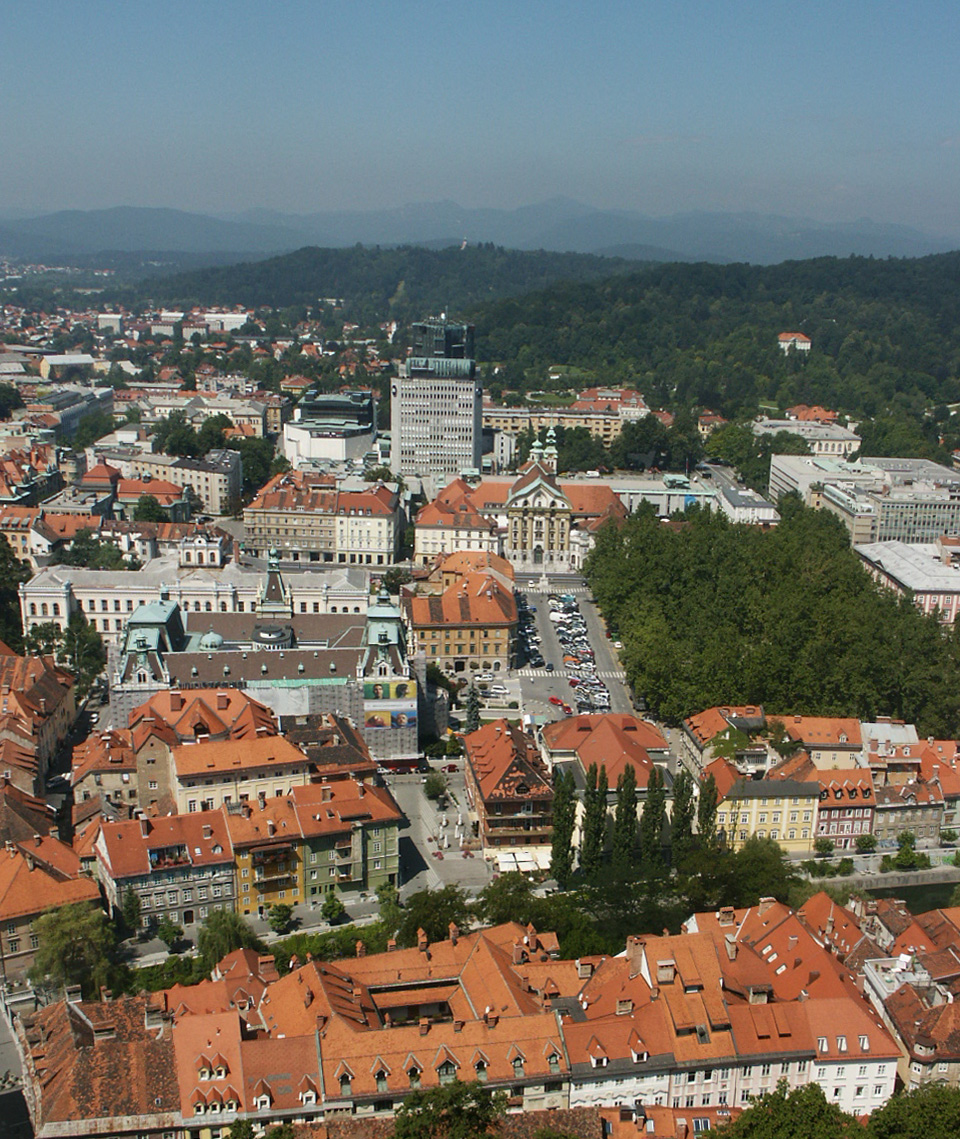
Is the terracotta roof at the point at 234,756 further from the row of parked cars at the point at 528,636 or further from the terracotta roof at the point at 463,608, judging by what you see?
the row of parked cars at the point at 528,636

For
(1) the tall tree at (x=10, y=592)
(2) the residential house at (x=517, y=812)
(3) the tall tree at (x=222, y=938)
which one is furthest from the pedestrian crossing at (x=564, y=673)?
(3) the tall tree at (x=222, y=938)

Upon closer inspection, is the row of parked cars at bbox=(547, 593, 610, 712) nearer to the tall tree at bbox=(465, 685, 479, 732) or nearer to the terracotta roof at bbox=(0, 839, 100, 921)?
the tall tree at bbox=(465, 685, 479, 732)

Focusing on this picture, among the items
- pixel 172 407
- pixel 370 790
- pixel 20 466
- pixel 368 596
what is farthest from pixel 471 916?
pixel 172 407

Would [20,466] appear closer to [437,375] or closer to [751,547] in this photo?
[437,375]

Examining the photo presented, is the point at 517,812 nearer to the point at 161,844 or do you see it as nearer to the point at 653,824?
the point at 653,824

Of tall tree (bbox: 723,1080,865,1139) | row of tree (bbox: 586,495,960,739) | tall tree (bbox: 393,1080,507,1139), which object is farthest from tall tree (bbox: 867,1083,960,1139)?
row of tree (bbox: 586,495,960,739)

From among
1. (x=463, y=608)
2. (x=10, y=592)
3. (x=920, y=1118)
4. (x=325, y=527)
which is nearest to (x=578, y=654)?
(x=463, y=608)
